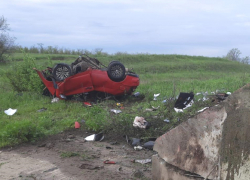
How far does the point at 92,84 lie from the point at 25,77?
8.78 feet

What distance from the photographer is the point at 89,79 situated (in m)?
8.27

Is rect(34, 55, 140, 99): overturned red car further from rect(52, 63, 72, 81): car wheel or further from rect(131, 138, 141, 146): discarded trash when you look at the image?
rect(131, 138, 141, 146): discarded trash

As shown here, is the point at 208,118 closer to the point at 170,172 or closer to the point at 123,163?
the point at 170,172

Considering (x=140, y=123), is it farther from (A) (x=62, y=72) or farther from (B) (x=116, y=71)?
(A) (x=62, y=72)

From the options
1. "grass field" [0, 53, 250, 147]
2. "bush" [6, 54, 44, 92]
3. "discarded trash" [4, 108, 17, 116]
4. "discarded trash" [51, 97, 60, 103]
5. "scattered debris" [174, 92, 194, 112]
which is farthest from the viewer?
"bush" [6, 54, 44, 92]

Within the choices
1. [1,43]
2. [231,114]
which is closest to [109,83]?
[231,114]

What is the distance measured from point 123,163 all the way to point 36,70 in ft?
17.4

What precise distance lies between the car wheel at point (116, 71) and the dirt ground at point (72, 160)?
279cm

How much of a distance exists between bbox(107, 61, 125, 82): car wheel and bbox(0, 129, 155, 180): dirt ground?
279 cm

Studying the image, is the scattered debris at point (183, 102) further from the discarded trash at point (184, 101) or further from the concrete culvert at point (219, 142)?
the concrete culvert at point (219, 142)

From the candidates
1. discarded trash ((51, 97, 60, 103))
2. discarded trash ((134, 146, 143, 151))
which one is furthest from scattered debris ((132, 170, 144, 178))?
discarded trash ((51, 97, 60, 103))

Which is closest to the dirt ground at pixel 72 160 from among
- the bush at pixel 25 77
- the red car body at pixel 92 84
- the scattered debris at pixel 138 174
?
the scattered debris at pixel 138 174

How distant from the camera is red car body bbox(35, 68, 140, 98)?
8266 millimetres

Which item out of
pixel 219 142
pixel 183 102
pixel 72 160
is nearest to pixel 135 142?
pixel 72 160
